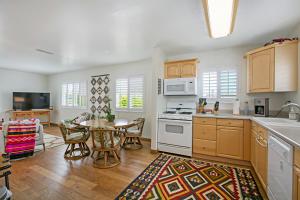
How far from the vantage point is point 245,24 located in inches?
91.0

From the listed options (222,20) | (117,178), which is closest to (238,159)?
(117,178)

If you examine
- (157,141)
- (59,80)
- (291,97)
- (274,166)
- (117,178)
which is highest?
(59,80)

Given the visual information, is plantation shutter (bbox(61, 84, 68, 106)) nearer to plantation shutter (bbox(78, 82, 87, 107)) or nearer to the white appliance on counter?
plantation shutter (bbox(78, 82, 87, 107))

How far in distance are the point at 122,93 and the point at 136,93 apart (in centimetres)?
60

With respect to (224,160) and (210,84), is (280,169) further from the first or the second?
(210,84)

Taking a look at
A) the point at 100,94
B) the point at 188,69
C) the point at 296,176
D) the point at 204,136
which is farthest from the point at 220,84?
the point at 100,94

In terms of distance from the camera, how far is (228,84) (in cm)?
340

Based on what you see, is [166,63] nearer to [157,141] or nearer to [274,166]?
[157,141]

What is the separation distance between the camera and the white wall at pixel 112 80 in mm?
4480

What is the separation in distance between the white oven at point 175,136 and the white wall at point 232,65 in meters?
1.00

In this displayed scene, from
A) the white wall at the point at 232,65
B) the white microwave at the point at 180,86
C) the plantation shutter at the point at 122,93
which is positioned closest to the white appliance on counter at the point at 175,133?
the white microwave at the point at 180,86

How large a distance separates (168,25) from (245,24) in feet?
4.13

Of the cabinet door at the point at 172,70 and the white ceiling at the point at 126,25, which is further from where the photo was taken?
the cabinet door at the point at 172,70

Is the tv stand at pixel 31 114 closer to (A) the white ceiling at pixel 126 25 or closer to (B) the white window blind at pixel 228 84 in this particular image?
(A) the white ceiling at pixel 126 25
